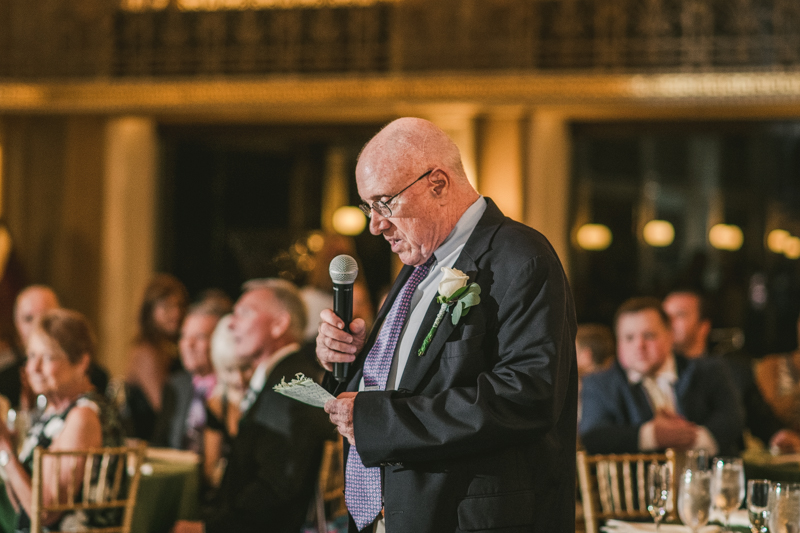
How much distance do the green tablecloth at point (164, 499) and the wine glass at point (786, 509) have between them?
2561mm

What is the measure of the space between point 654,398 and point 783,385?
1.65 meters

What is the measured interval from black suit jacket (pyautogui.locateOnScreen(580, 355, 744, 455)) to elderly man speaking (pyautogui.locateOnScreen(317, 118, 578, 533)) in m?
1.93

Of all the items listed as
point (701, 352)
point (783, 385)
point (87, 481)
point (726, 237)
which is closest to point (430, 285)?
point (87, 481)

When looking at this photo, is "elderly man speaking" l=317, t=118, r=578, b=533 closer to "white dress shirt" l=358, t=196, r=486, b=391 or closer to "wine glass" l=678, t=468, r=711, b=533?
"white dress shirt" l=358, t=196, r=486, b=391

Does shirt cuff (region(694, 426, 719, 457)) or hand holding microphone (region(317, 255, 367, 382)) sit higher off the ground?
hand holding microphone (region(317, 255, 367, 382))

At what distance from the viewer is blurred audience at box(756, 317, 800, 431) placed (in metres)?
5.23

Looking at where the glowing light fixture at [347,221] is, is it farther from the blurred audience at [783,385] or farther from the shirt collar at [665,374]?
the shirt collar at [665,374]

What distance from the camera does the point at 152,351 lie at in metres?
5.63

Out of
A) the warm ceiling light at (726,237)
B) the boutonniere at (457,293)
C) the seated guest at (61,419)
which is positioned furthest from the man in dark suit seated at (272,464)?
the warm ceiling light at (726,237)

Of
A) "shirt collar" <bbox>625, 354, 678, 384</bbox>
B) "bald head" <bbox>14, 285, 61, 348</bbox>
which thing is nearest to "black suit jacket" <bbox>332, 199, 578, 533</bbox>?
"shirt collar" <bbox>625, 354, 678, 384</bbox>

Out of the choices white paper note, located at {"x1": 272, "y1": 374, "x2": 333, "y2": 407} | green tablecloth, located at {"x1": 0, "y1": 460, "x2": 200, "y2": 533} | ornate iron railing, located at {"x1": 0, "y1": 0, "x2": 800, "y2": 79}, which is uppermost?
ornate iron railing, located at {"x1": 0, "y1": 0, "x2": 800, "y2": 79}

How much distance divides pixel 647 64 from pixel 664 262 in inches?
75.6

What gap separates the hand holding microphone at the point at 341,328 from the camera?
2.12 meters

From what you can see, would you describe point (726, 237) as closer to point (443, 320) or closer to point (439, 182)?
point (439, 182)
